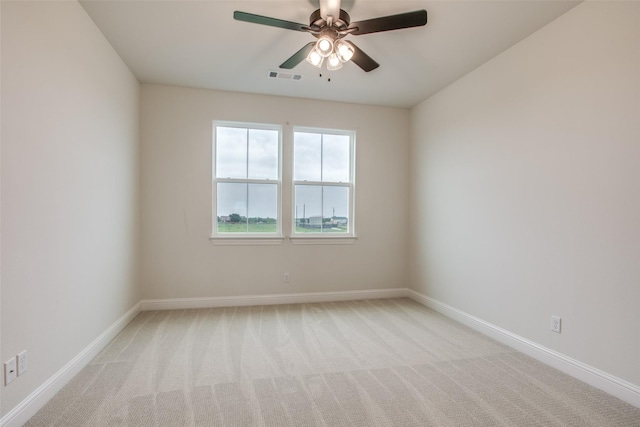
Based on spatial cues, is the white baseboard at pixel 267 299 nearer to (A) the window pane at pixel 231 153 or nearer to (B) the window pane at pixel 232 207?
(B) the window pane at pixel 232 207

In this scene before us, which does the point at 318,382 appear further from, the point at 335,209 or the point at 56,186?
the point at 335,209

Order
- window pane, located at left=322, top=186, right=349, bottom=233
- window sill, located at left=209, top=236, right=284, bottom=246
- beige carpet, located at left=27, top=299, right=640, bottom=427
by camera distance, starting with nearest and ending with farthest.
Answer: beige carpet, located at left=27, top=299, right=640, bottom=427
window sill, located at left=209, top=236, right=284, bottom=246
window pane, located at left=322, top=186, right=349, bottom=233

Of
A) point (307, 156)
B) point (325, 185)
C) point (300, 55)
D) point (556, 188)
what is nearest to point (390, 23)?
point (300, 55)

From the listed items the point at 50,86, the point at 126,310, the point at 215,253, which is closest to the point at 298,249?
the point at 215,253

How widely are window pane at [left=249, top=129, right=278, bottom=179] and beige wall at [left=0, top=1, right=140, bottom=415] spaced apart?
4.92 ft

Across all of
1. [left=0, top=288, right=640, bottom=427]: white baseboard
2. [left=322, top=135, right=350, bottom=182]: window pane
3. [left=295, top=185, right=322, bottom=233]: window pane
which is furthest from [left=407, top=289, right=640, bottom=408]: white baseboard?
[left=322, top=135, right=350, bottom=182]: window pane

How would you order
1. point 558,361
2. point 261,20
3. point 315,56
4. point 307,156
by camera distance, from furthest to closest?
point 307,156 < point 558,361 < point 315,56 < point 261,20

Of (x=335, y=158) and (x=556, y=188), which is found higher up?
(x=335, y=158)

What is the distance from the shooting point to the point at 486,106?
10.0 ft

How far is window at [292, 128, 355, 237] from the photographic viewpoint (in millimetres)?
4133

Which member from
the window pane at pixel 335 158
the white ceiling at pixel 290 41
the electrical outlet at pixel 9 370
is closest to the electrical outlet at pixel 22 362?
the electrical outlet at pixel 9 370

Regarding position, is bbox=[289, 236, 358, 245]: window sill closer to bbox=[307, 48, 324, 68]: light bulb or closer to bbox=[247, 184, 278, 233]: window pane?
bbox=[247, 184, 278, 233]: window pane

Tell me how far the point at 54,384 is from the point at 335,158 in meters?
3.61

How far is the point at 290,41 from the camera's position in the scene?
2.72 meters
